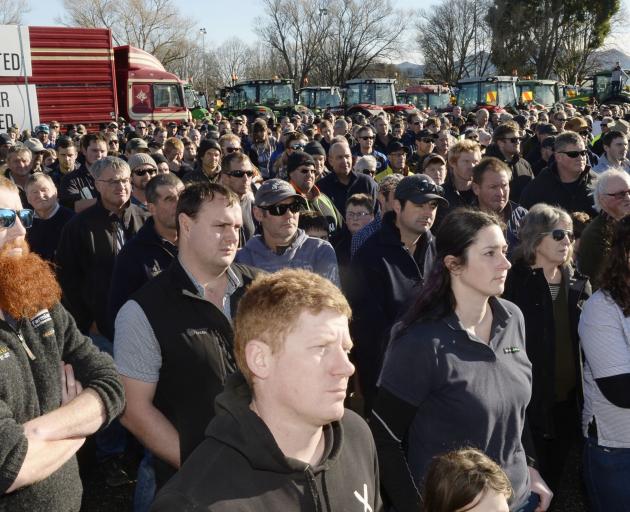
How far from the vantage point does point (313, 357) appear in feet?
5.74

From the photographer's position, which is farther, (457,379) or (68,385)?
(457,379)

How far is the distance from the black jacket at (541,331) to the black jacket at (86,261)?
292 centimetres

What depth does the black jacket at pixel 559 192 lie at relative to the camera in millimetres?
6617

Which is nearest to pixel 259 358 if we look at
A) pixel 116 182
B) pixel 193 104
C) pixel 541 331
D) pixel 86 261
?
pixel 541 331

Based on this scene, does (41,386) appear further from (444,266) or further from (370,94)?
(370,94)

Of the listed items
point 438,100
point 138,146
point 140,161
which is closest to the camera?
point 140,161

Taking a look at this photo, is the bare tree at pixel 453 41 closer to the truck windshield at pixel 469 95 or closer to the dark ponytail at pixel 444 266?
the truck windshield at pixel 469 95

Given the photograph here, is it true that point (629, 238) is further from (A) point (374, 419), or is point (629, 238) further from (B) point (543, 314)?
(A) point (374, 419)

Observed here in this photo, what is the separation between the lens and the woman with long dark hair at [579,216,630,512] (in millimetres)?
2891

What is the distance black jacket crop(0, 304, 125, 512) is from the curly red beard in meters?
0.05

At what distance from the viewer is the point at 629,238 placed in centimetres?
304

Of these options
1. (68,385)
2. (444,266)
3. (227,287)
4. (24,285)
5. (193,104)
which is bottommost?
(68,385)

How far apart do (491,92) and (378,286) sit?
89.7 ft

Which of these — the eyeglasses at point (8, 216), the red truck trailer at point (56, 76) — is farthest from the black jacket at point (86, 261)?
the red truck trailer at point (56, 76)
